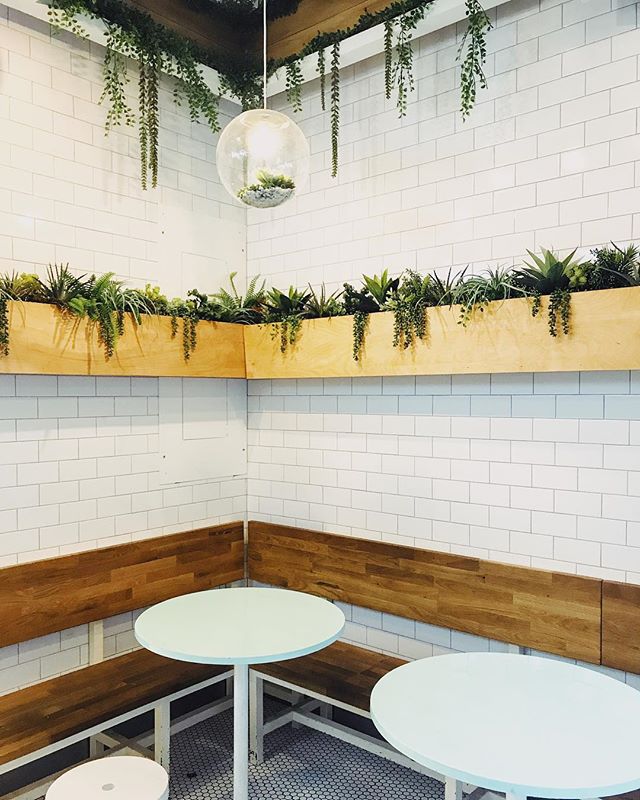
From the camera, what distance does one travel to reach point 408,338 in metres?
3.09

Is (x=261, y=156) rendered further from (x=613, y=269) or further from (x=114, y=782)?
(x=114, y=782)

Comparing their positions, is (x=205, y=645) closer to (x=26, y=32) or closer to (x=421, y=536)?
(x=421, y=536)

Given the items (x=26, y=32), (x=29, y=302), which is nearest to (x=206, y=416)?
(x=29, y=302)

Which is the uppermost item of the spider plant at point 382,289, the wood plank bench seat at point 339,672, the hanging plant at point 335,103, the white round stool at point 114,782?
the hanging plant at point 335,103

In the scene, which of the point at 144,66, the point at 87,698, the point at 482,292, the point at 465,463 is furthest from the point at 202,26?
the point at 87,698

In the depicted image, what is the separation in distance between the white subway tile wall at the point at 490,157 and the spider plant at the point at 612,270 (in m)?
0.26

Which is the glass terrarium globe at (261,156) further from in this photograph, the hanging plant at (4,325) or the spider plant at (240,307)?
the spider plant at (240,307)

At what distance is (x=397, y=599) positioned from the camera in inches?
132

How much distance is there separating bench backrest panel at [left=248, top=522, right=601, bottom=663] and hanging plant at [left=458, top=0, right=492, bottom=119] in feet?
7.04

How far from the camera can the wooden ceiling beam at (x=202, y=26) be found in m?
3.50

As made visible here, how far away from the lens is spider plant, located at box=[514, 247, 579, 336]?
2611 mm

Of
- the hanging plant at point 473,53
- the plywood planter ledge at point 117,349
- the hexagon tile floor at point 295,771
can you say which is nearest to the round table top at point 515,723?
the hexagon tile floor at point 295,771

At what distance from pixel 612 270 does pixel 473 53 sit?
1267 millimetres

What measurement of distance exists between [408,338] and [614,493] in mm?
1105
